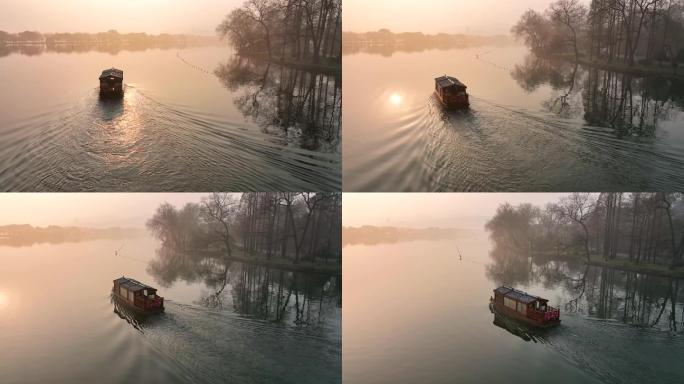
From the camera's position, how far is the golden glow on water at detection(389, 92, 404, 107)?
354cm

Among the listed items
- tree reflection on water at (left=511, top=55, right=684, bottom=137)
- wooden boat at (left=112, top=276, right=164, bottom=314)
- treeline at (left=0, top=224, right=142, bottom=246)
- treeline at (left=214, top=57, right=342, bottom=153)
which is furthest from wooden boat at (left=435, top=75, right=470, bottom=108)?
wooden boat at (left=112, top=276, right=164, bottom=314)

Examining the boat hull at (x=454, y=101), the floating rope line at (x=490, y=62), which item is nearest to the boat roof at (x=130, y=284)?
the boat hull at (x=454, y=101)

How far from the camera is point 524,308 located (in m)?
3.47

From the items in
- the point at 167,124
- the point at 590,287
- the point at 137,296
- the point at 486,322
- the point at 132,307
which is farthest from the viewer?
the point at 590,287

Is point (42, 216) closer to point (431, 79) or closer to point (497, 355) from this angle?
point (431, 79)

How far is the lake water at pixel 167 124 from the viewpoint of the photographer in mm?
3342

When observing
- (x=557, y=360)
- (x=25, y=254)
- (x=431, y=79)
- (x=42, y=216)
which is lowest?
(x=557, y=360)

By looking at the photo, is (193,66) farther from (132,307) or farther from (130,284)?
(132,307)

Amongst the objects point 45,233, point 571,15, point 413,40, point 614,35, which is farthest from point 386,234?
point 45,233

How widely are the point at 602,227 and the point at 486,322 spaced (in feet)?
4.32

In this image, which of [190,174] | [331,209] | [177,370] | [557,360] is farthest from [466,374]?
[190,174]

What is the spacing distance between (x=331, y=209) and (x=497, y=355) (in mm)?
1873

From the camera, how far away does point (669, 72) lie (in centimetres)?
360

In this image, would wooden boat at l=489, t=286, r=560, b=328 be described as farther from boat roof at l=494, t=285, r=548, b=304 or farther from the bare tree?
the bare tree
